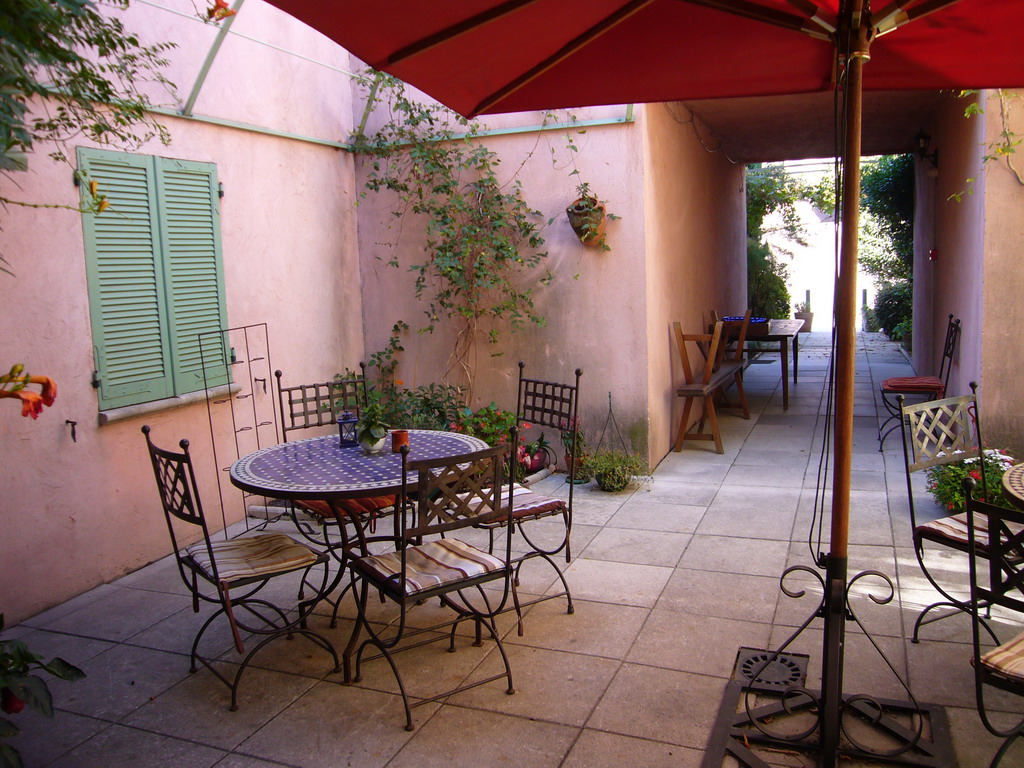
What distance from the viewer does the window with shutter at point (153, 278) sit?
4.46 m

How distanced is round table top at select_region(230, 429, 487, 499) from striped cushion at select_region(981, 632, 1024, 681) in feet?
6.28

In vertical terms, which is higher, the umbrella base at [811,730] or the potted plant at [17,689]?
the potted plant at [17,689]

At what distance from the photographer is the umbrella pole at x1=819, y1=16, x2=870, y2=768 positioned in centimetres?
238

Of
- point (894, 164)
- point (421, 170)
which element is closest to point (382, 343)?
point (421, 170)

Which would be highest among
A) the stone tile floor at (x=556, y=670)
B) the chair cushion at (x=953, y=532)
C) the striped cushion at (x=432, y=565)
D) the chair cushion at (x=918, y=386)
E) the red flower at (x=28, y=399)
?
the red flower at (x=28, y=399)

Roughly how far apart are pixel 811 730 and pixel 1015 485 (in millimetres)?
1163

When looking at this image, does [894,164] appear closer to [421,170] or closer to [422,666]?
[421,170]

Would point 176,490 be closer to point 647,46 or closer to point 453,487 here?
point 453,487

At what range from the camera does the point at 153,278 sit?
15.6 feet

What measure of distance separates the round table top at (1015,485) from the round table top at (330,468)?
1.99 meters

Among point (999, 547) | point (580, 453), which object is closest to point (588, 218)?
point (580, 453)

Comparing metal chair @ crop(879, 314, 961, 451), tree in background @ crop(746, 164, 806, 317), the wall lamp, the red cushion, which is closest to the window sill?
the red cushion

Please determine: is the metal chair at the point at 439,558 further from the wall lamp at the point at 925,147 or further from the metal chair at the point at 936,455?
the wall lamp at the point at 925,147

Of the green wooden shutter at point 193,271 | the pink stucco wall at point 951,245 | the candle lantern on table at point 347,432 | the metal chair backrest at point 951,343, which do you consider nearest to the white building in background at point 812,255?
the pink stucco wall at point 951,245
